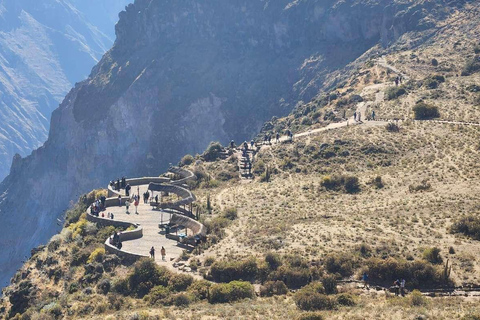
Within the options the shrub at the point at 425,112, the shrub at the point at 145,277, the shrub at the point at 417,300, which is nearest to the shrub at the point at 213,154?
the shrub at the point at 425,112

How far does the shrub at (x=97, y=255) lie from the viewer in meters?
40.0

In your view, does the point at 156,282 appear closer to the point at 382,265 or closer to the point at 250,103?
the point at 382,265

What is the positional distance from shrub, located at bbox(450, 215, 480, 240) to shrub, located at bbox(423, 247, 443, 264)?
406 centimetres

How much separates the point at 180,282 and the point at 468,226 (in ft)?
56.7

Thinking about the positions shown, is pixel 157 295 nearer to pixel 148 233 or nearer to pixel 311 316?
pixel 311 316

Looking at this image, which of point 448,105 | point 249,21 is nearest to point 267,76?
point 249,21

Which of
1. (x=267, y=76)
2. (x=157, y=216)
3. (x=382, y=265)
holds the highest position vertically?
(x=267, y=76)

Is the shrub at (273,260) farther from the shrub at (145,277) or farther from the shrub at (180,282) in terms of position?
the shrub at (145,277)

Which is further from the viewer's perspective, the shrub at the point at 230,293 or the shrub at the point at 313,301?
the shrub at the point at 230,293

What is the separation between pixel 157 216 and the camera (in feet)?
164

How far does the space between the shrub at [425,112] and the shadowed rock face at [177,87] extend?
212ft

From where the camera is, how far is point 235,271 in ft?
112

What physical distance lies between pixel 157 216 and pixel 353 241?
18.4 meters

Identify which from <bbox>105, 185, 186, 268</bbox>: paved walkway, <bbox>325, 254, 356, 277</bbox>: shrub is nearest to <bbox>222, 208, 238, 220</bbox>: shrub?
<bbox>105, 185, 186, 268</bbox>: paved walkway
